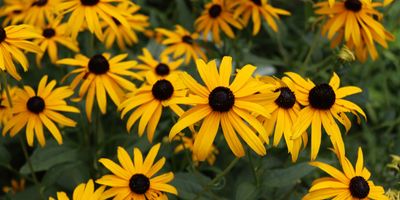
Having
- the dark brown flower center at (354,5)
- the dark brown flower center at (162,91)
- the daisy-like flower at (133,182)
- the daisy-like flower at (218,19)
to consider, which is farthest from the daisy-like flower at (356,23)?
the daisy-like flower at (133,182)

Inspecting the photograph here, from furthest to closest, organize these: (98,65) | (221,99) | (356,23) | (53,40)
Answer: (53,40)
(356,23)
(98,65)
(221,99)

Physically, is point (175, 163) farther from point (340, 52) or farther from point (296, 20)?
point (296, 20)

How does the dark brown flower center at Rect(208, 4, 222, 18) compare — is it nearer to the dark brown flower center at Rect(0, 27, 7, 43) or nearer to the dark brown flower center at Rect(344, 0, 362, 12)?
the dark brown flower center at Rect(344, 0, 362, 12)

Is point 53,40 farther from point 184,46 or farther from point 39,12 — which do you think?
point 184,46

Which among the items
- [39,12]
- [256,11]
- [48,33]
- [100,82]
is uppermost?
[39,12]

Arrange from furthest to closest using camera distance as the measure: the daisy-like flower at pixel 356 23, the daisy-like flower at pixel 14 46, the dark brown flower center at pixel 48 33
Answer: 1. the dark brown flower center at pixel 48 33
2. the daisy-like flower at pixel 356 23
3. the daisy-like flower at pixel 14 46

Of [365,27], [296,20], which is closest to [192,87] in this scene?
[365,27]

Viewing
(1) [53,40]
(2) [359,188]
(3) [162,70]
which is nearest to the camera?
(2) [359,188]

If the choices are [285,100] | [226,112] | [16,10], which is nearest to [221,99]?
[226,112]

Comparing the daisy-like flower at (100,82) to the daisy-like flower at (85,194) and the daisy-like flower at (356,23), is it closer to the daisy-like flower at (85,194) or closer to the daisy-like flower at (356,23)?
the daisy-like flower at (85,194)
